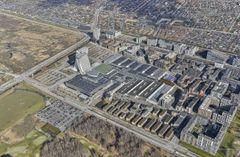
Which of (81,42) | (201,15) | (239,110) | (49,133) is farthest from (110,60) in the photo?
(201,15)

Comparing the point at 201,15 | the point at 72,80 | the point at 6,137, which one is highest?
the point at 201,15

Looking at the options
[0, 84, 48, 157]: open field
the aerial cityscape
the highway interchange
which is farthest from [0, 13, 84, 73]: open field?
[0, 84, 48, 157]: open field

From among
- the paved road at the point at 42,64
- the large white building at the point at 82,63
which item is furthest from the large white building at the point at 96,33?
the large white building at the point at 82,63

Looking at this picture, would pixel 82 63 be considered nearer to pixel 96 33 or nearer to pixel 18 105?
pixel 18 105

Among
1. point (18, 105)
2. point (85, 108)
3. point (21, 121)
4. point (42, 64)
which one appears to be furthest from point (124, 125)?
point (42, 64)

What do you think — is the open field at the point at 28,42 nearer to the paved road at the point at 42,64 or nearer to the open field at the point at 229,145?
the paved road at the point at 42,64

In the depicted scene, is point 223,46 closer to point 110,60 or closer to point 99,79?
point 110,60
